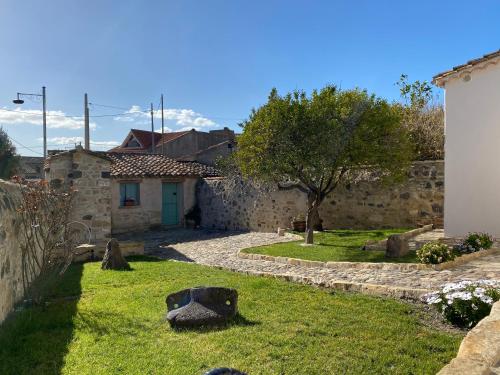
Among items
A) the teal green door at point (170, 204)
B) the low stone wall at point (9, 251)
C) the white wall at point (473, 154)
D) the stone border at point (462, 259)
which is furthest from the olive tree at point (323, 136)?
the teal green door at point (170, 204)

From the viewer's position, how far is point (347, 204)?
1527cm

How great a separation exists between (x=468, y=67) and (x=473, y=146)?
2024 mm

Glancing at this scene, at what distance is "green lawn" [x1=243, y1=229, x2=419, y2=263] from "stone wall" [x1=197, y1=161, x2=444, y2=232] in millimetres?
1012

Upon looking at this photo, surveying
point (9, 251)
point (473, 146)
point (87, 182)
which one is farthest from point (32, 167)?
point (473, 146)

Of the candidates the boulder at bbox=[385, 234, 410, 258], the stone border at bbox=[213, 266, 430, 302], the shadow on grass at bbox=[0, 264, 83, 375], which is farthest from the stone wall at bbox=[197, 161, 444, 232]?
the shadow on grass at bbox=[0, 264, 83, 375]

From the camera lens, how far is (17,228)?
5.87m

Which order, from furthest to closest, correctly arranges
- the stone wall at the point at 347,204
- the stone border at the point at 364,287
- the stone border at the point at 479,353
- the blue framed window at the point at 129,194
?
the blue framed window at the point at 129,194, the stone wall at the point at 347,204, the stone border at the point at 364,287, the stone border at the point at 479,353

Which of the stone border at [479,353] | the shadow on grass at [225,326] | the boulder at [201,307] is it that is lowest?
the shadow on grass at [225,326]

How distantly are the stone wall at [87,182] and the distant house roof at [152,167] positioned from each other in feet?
18.2

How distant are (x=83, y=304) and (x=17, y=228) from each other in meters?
1.46

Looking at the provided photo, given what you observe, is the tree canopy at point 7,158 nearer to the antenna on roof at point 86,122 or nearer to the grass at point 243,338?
the antenna on roof at point 86,122

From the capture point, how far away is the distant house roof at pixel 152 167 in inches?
745

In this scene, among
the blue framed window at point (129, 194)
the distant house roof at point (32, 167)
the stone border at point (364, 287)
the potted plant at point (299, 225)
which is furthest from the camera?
the distant house roof at point (32, 167)

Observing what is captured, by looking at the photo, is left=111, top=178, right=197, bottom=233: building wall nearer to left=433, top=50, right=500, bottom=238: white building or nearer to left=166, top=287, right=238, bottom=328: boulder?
left=433, top=50, right=500, bottom=238: white building
